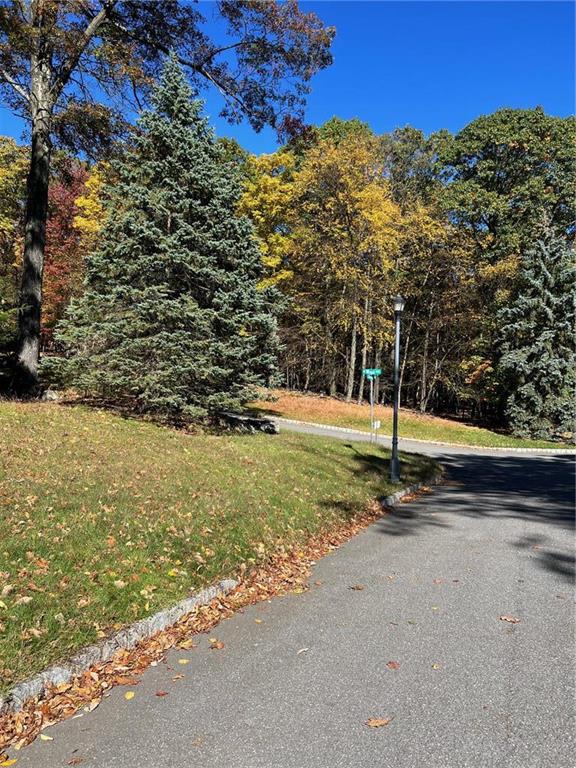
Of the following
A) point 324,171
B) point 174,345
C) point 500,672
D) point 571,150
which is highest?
point 571,150

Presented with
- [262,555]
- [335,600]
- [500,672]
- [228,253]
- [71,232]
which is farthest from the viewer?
[71,232]

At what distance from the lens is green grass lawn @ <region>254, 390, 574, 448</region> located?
26.1m

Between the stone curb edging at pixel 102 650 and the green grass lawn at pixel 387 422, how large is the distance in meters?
20.9

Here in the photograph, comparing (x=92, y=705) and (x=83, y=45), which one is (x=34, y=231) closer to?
(x=83, y=45)

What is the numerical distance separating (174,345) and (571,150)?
33.9m

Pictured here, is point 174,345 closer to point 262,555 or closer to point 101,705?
point 262,555

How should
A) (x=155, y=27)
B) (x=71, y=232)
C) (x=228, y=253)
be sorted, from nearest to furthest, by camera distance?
(x=228, y=253) → (x=155, y=27) → (x=71, y=232)

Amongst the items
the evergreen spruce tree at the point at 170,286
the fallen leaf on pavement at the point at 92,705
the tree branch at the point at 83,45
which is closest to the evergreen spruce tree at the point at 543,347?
the evergreen spruce tree at the point at 170,286

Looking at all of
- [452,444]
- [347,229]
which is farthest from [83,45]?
[452,444]

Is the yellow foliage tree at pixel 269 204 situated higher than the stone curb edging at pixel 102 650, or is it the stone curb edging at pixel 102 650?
the yellow foliage tree at pixel 269 204

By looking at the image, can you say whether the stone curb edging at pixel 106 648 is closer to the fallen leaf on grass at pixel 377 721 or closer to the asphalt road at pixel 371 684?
the asphalt road at pixel 371 684

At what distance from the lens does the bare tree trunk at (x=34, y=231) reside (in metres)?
12.7

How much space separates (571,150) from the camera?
34.6 meters

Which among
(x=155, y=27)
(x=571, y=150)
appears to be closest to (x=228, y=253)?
(x=155, y=27)
